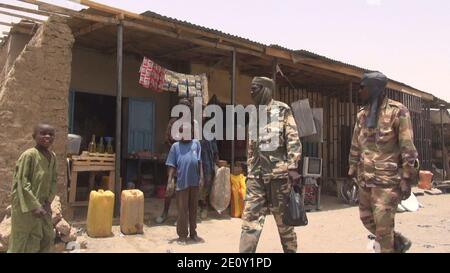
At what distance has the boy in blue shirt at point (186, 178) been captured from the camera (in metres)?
5.77

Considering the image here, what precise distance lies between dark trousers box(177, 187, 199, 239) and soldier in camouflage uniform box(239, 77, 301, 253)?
166 centimetres

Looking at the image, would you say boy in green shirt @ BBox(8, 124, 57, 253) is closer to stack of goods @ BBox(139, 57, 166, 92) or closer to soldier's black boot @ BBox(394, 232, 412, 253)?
soldier's black boot @ BBox(394, 232, 412, 253)

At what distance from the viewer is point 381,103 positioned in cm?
400

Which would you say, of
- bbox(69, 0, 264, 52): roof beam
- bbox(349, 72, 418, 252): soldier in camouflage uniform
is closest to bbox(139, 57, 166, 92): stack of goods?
bbox(69, 0, 264, 52): roof beam

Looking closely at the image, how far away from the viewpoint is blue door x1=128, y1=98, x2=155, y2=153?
9.72m

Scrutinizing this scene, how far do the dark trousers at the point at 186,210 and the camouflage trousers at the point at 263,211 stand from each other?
1.69 meters

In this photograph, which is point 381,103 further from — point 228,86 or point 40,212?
point 228,86

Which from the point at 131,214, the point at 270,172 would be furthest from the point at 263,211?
the point at 131,214

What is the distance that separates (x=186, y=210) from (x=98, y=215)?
1.19 metres

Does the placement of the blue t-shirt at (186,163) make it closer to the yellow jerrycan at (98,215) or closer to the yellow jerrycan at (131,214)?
the yellow jerrycan at (131,214)

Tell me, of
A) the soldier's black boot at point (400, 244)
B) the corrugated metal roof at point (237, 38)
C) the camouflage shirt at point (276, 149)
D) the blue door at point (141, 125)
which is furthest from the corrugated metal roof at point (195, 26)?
the soldier's black boot at point (400, 244)

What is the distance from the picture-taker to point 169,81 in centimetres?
857

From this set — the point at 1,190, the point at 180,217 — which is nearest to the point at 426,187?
the point at 180,217

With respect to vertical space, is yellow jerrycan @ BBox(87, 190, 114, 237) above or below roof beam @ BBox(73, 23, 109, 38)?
below
